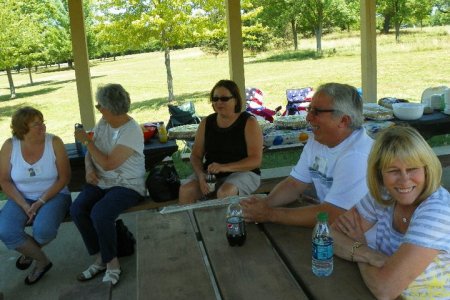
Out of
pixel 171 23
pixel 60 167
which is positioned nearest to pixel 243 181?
pixel 60 167

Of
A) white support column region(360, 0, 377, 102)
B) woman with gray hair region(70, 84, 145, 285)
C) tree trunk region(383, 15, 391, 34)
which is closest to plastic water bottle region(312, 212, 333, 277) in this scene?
woman with gray hair region(70, 84, 145, 285)

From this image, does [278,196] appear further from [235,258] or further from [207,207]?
[235,258]

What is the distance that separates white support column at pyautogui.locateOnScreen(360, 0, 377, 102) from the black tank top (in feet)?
9.57

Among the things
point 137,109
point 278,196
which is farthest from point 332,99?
point 137,109

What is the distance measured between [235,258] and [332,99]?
0.86 metres

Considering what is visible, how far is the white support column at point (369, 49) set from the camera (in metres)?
5.51

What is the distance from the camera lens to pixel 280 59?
20.2 metres

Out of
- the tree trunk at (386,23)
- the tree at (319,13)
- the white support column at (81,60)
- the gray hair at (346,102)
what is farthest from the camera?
the tree trunk at (386,23)

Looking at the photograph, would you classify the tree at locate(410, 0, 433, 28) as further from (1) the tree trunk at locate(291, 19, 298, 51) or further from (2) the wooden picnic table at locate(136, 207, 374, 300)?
(2) the wooden picnic table at locate(136, 207, 374, 300)

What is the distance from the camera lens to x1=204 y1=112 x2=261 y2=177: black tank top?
10.9 ft

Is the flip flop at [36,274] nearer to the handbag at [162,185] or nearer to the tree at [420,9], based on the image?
the handbag at [162,185]

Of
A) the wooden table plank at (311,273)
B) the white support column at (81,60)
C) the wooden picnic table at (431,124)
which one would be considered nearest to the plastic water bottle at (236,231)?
the wooden table plank at (311,273)

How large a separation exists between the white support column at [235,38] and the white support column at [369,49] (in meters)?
1.56

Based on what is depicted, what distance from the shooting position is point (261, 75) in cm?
1770
